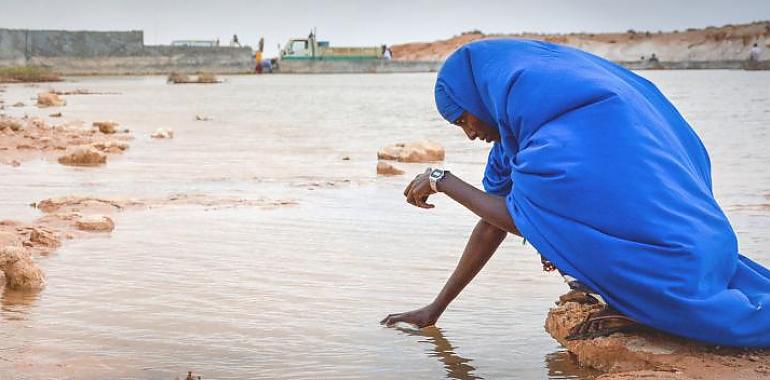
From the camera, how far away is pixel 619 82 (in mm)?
3174

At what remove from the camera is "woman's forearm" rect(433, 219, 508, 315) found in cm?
353

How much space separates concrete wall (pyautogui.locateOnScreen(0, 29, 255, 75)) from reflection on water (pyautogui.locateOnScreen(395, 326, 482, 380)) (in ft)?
167

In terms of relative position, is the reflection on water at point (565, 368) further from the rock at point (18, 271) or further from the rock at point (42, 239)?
the rock at point (42, 239)

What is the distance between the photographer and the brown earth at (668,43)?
248 ft

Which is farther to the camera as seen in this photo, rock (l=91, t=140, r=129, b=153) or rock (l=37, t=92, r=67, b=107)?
rock (l=37, t=92, r=67, b=107)

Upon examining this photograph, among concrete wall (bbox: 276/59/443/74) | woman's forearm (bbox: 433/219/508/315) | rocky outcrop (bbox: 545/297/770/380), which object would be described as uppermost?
woman's forearm (bbox: 433/219/508/315)

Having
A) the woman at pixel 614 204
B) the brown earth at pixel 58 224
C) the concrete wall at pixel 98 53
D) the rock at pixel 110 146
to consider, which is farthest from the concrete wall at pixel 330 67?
the woman at pixel 614 204

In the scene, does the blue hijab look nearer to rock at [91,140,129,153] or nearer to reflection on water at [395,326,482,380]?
reflection on water at [395,326,482,380]

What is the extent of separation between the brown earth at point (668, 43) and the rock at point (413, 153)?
62761 mm

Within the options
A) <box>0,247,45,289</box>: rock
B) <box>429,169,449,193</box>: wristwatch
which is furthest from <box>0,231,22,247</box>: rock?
<box>429,169,449,193</box>: wristwatch

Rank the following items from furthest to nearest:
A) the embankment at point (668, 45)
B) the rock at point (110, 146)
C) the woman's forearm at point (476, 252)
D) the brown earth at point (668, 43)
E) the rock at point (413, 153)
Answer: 1. the brown earth at point (668, 43)
2. the embankment at point (668, 45)
3. the rock at point (110, 146)
4. the rock at point (413, 153)
5. the woman's forearm at point (476, 252)

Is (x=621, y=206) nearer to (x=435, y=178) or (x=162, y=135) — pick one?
(x=435, y=178)

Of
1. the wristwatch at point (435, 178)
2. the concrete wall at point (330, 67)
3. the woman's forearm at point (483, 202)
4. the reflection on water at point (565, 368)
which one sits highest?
the wristwatch at point (435, 178)

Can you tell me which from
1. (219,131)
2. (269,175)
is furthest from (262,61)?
(269,175)
